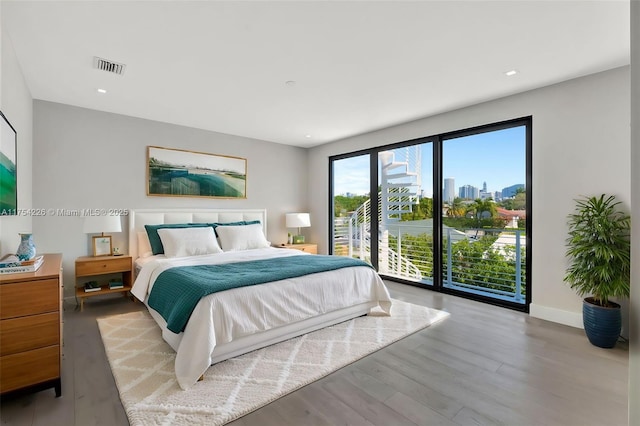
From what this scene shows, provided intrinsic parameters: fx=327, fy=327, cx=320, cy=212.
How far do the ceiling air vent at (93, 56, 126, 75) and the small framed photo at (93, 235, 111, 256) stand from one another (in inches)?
85.2

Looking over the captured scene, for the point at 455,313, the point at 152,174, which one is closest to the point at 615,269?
the point at 455,313

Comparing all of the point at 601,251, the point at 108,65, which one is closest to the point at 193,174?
the point at 108,65

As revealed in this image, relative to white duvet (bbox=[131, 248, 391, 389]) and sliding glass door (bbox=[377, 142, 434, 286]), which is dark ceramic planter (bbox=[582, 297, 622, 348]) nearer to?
white duvet (bbox=[131, 248, 391, 389])

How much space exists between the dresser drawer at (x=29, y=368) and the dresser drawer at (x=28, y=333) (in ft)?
0.12

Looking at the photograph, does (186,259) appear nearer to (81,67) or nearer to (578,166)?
(81,67)

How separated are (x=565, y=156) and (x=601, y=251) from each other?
1.11m

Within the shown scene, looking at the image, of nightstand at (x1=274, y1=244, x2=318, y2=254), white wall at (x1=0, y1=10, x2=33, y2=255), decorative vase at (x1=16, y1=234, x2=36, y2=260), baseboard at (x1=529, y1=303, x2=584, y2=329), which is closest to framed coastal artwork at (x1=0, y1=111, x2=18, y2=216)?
white wall at (x1=0, y1=10, x2=33, y2=255)

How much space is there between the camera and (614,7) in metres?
2.23

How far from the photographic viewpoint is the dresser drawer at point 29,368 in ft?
6.40

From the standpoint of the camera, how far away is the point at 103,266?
4.00m

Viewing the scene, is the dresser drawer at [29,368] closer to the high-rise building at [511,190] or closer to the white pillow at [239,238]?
the white pillow at [239,238]

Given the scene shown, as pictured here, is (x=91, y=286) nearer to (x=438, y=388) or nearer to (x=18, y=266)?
(x=18, y=266)

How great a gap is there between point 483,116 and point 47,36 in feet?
14.6

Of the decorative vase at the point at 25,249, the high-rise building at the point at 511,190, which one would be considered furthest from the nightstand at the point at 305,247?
the decorative vase at the point at 25,249
